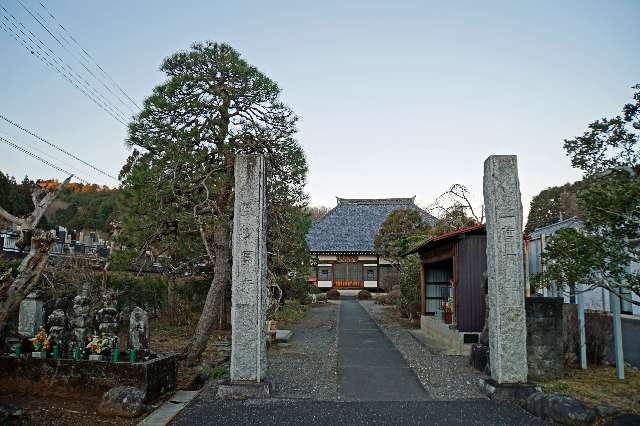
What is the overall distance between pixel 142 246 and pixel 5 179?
1575 centimetres

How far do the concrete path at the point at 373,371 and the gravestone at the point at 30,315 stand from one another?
611 cm

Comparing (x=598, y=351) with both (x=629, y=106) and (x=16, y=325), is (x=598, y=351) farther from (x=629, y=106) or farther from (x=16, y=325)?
(x=16, y=325)

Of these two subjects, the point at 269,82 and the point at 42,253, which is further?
the point at 269,82

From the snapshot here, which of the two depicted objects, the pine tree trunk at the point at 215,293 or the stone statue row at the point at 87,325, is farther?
the pine tree trunk at the point at 215,293

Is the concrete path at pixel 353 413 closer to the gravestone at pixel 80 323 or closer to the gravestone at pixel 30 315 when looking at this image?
the gravestone at pixel 80 323

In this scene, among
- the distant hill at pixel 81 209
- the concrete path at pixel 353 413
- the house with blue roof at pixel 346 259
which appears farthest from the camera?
the house with blue roof at pixel 346 259

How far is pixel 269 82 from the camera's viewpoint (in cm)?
879

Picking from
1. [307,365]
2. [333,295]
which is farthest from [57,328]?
[333,295]

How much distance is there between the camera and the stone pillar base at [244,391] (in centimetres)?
699

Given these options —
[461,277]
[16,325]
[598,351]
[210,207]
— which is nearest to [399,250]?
[461,277]

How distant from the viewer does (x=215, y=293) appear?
915cm

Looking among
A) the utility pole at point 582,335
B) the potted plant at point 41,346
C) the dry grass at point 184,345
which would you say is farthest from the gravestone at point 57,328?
the utility pole at point 582,335

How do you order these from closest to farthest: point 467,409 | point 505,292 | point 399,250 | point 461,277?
point 467,409 → point 505,292 → point 461,277 → point 399,250

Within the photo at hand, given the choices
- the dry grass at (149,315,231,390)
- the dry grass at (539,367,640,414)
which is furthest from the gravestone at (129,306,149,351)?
the dry grass at (539,367,640,414)
